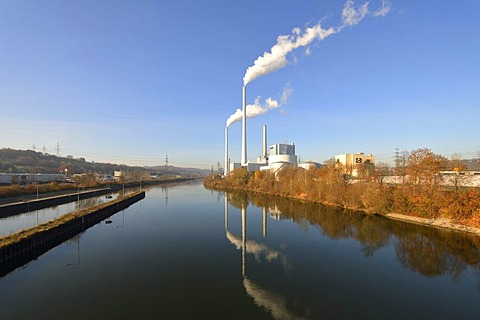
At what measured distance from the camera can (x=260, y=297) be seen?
950 centimetres

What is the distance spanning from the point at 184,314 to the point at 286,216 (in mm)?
20427

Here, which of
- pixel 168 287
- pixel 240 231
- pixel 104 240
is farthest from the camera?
pixel 240 231

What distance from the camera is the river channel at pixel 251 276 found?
339 inches

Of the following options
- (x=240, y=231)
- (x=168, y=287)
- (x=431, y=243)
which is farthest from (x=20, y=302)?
(x=431, y=243)

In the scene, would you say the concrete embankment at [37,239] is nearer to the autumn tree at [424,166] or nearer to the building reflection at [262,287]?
the building reflection at [262,287]

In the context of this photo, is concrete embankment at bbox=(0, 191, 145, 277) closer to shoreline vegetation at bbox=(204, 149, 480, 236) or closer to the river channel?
the river channel

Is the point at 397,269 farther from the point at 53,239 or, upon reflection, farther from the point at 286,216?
the point at 53,239

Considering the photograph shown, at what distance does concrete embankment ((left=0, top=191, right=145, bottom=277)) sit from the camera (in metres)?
12.5

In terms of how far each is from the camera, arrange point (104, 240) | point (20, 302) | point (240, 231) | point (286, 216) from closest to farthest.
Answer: point (20, 302) < point (104, 240) < point (240, 231) < point (286, 216)

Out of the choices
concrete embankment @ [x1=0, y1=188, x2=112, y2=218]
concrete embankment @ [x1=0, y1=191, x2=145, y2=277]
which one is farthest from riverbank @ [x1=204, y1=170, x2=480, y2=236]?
concrete embankment @ [x1=0, y1=188, x2=112, y2=218]

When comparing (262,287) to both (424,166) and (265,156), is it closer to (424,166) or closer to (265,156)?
(424,166)

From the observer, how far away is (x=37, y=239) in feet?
49.3

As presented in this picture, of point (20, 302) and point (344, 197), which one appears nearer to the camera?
point (20, 302)

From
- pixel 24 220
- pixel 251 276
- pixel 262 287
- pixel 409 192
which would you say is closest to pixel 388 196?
pixel 409 192
